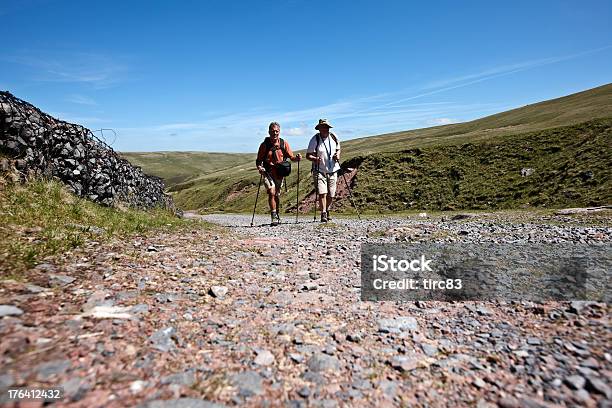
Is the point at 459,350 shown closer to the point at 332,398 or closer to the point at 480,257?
the point at 332,398

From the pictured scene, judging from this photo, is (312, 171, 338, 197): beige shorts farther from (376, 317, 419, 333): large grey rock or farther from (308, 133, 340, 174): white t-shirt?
(376, 317, 419, 333): large grey rock

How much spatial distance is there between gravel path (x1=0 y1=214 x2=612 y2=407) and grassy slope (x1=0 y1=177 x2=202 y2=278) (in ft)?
1.88

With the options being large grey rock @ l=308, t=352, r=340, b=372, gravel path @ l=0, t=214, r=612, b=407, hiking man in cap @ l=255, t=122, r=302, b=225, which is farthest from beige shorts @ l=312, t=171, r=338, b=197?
large grey rock @ l=308, t=352, r=340, b=372

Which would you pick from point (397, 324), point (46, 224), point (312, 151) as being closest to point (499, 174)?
point (312, 151)

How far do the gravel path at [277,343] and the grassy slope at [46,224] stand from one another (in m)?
0.57

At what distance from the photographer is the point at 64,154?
1162 cm

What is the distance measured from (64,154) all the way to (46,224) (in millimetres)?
4986

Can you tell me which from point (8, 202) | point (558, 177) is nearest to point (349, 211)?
point (558, 177)

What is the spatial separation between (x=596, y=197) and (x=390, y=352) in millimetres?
23373

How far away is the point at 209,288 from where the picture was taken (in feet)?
18.2

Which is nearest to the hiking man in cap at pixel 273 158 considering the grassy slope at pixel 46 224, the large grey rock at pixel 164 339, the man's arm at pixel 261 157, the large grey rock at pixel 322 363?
the man's arm at pixel 261 157

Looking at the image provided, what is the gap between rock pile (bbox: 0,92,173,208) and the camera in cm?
998

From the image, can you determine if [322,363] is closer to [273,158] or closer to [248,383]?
[248,383]

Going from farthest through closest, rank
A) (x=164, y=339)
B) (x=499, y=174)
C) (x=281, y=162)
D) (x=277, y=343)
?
1. (x=499, y=174)
2. (x=281, y=162)
3. (x=277, y=343)
4. (x=164, y=339)
